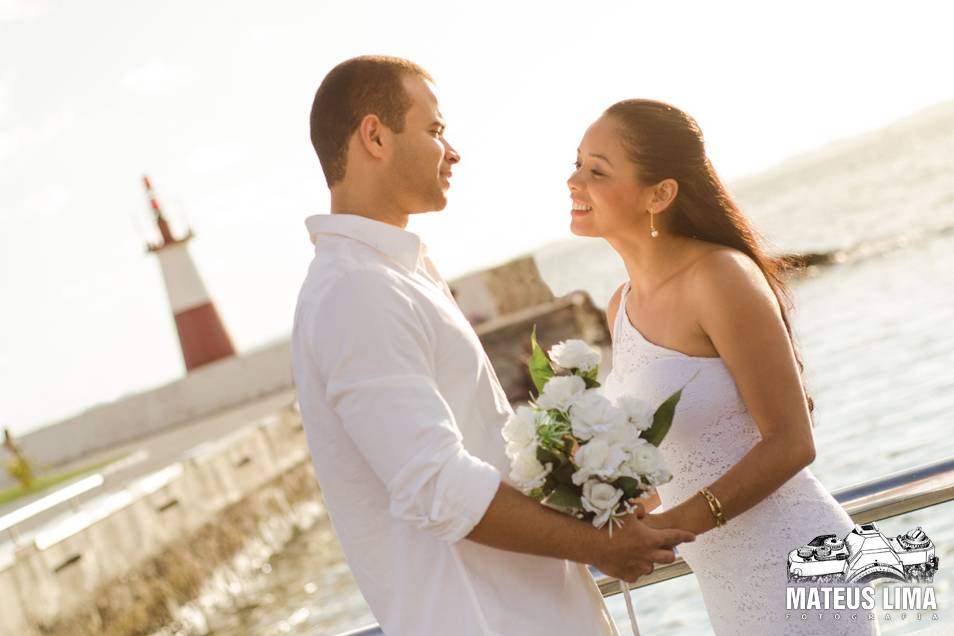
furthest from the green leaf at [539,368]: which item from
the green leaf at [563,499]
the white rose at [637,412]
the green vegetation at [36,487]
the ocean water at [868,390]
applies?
the green vegetation at [36,487]

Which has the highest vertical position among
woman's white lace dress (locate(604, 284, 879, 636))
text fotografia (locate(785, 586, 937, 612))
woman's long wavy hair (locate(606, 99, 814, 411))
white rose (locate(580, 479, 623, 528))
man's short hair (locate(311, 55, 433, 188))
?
man's short hair (locate(311, 55, 433, 188))

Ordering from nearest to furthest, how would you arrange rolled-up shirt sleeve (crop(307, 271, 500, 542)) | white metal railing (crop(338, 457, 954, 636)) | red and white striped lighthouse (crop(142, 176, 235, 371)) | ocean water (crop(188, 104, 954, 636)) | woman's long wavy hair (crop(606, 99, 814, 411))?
rolled-up shirt sleeve (crop(307, 271, 500, 542)), white metal railing (crop(338, 457, 954, 636)), woman's long wavy hair (crop(606, 99, 814, 411)), ocean water (crop(188, 104, 954, 636)), red and white striped lighthouse (crop(142, 176, 235, 371))

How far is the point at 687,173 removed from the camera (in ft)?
9.74

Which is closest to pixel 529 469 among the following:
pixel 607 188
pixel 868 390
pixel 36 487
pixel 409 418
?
pixel 409 418

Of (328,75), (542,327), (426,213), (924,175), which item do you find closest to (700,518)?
(426,213)

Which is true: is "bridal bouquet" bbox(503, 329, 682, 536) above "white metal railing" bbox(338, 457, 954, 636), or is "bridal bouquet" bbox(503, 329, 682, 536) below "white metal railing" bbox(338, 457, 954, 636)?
above

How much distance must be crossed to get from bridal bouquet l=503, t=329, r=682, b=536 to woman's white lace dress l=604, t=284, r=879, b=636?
380 mm

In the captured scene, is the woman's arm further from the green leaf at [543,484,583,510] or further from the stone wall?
the stone wall

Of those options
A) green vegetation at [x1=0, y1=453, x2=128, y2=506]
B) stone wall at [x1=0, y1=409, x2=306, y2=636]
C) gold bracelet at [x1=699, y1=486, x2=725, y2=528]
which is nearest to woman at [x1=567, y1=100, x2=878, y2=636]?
gold bracelet at [x1=699, y1=486, x2=725, y2=528]

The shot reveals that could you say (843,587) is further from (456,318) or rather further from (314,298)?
(314,298)

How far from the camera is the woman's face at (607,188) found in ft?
9.77

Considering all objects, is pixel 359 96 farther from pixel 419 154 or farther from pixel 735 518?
pixel 735 518

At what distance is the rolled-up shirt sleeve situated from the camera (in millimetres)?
2117

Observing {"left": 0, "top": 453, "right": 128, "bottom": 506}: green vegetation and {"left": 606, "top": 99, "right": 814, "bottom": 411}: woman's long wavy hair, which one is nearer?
{"left": 606, "top": 99, "right": 814, "bottom": 411}: woman's long wavy hair
